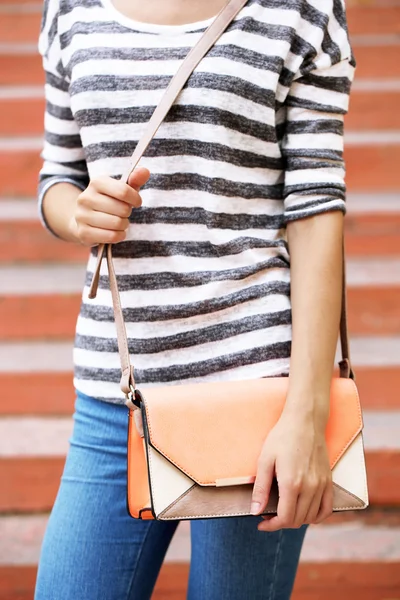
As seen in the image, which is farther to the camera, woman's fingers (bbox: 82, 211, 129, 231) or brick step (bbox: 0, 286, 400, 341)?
brick step (bbox: 0, 286, 400, 341)

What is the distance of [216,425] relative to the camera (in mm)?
783

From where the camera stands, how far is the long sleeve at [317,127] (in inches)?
32.9

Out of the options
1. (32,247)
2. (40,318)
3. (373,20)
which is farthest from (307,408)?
(373,20)

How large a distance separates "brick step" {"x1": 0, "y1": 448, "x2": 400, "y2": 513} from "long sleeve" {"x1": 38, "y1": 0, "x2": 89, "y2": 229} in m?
1.02

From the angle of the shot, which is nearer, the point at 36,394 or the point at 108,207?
the point at 108,207

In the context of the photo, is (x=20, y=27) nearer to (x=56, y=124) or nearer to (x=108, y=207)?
(x=56, y=124)

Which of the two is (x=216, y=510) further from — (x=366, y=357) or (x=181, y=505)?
(x=366, y=357)

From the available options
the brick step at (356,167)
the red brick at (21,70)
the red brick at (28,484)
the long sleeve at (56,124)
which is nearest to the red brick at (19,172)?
the brick step at (356,167)

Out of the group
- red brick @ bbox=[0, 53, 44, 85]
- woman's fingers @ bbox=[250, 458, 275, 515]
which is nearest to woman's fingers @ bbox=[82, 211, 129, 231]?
woman's fingers @ bbox=[250, 458, 275, 515]

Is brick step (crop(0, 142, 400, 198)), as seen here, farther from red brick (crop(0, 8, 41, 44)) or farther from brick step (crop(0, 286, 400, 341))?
red brick (crop(0, 8, 41, 44))

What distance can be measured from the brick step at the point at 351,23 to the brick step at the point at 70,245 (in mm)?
879

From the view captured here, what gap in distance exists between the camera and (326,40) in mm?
840

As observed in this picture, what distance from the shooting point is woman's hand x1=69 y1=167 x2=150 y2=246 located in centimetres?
76

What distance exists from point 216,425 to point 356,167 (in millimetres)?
1777
